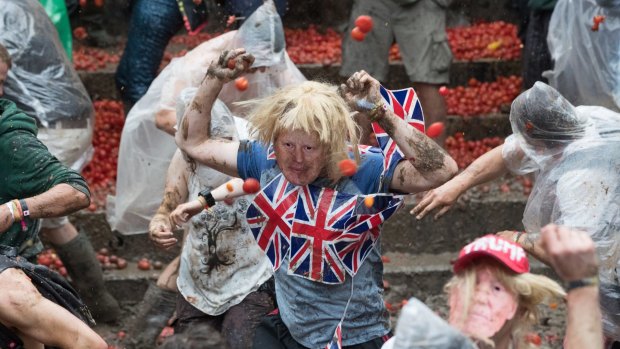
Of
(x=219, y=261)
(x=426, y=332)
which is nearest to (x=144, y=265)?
(x=219, y=261)

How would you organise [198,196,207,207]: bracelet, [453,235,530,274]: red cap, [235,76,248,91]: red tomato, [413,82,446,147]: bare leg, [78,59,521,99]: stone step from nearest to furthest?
[453,235,530,274]: red cap → [198,196,207,207]: bracelet → [235,76,248,91]: red tomato → [413,82,446,147]: bare leg → [78,59,521,99]: stone step

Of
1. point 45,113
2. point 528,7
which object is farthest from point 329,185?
point 528,7

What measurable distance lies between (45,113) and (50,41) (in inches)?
16.2

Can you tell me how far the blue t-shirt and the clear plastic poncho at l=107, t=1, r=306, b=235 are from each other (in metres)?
1.42

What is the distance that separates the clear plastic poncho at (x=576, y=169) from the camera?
429 cm

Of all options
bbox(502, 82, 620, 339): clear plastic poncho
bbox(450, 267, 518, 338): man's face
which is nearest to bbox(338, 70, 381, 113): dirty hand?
bbox(502, 82, 620, 339): clear plastic poncho

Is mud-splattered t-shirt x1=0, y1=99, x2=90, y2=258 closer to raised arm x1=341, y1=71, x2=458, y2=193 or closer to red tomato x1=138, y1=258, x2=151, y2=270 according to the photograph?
raised arm x1=341, y1=71, x2=458, y2=193

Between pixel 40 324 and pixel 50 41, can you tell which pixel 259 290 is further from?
pixel 50 41

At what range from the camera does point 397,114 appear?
164 inches

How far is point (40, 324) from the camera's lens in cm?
394

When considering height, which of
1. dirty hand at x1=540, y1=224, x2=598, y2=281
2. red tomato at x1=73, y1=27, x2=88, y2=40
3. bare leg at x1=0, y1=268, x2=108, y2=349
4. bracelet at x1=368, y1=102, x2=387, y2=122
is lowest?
red tomato at x1=73, y1=27, x2=88, y2=40

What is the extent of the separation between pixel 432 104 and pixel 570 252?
4.00 meters

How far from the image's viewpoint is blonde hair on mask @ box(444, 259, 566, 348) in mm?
3080

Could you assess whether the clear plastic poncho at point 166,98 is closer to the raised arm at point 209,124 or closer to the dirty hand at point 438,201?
the raised arm at point 209,124
